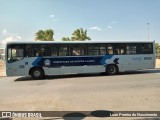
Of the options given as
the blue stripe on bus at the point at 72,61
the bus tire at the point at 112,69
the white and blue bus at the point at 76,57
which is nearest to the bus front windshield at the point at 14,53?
the white and blue bus at the point at 76,57

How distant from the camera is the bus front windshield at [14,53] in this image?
59.6ft

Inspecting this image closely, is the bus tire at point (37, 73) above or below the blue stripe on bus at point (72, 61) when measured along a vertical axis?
below

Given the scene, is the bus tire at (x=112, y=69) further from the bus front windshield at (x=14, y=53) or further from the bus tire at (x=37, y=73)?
the bus front windshield at (x=14, y=53)

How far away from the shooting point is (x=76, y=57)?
19438 mm

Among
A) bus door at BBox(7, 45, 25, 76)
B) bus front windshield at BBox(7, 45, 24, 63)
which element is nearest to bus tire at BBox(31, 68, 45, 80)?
bus door at BBox(7, 45, 25, 76)

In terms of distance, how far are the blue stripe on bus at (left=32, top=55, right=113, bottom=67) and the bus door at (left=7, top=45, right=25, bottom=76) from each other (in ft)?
3.05

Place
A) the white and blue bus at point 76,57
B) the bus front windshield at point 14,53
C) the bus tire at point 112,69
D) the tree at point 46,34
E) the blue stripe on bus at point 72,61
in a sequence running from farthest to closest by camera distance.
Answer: the tree at point 46,34 → the bus tire at point 112,69 → the blue stripe on bus at point 72,61 → the white and blue bus at point 76,57 → the bus front windshield at point 14,53

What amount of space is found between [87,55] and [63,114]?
12.1 meters

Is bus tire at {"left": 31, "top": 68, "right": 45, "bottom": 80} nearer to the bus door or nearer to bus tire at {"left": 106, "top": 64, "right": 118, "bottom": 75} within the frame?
the bus door

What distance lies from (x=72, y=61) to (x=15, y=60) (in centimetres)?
412

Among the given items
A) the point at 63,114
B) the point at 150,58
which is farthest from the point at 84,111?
the point at 150,58

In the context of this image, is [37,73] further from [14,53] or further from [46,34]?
[46,34]

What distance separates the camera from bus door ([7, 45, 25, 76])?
59.7 feet

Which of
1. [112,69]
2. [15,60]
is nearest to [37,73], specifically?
[15,60]
